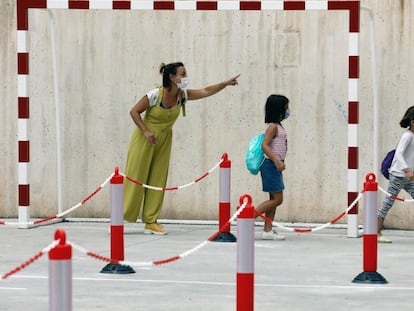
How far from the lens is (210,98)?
15.2m

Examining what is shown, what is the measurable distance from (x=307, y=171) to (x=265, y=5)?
2081mm

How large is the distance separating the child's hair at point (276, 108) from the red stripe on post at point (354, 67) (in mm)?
765

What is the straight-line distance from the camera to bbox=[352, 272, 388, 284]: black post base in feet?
34.4

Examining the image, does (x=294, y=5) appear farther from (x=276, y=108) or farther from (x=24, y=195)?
(x=24, y=195)

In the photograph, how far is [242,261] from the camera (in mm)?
8391

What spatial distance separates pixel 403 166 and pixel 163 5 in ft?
10.6

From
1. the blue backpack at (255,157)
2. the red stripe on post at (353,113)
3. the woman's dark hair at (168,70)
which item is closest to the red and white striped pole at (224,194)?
the blue backpack at (255,157)

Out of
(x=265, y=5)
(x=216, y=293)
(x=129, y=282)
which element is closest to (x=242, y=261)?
(x=216, y=293)

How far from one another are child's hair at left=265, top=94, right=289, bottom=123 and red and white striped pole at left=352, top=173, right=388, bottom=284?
3282 mm

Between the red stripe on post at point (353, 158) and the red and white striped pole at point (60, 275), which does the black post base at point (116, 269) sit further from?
the red and white striped pole at point (60, 275)

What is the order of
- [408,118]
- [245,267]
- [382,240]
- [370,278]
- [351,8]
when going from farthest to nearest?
1. [351,8]
2. [382,240]
3. [408,118]
4. [370,278]
5. [245,267]

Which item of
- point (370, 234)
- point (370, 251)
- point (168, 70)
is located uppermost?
point (168, 70)

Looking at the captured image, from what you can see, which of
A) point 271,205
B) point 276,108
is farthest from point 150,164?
point 276,108

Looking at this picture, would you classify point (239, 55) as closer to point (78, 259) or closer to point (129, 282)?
point (78, 259)
